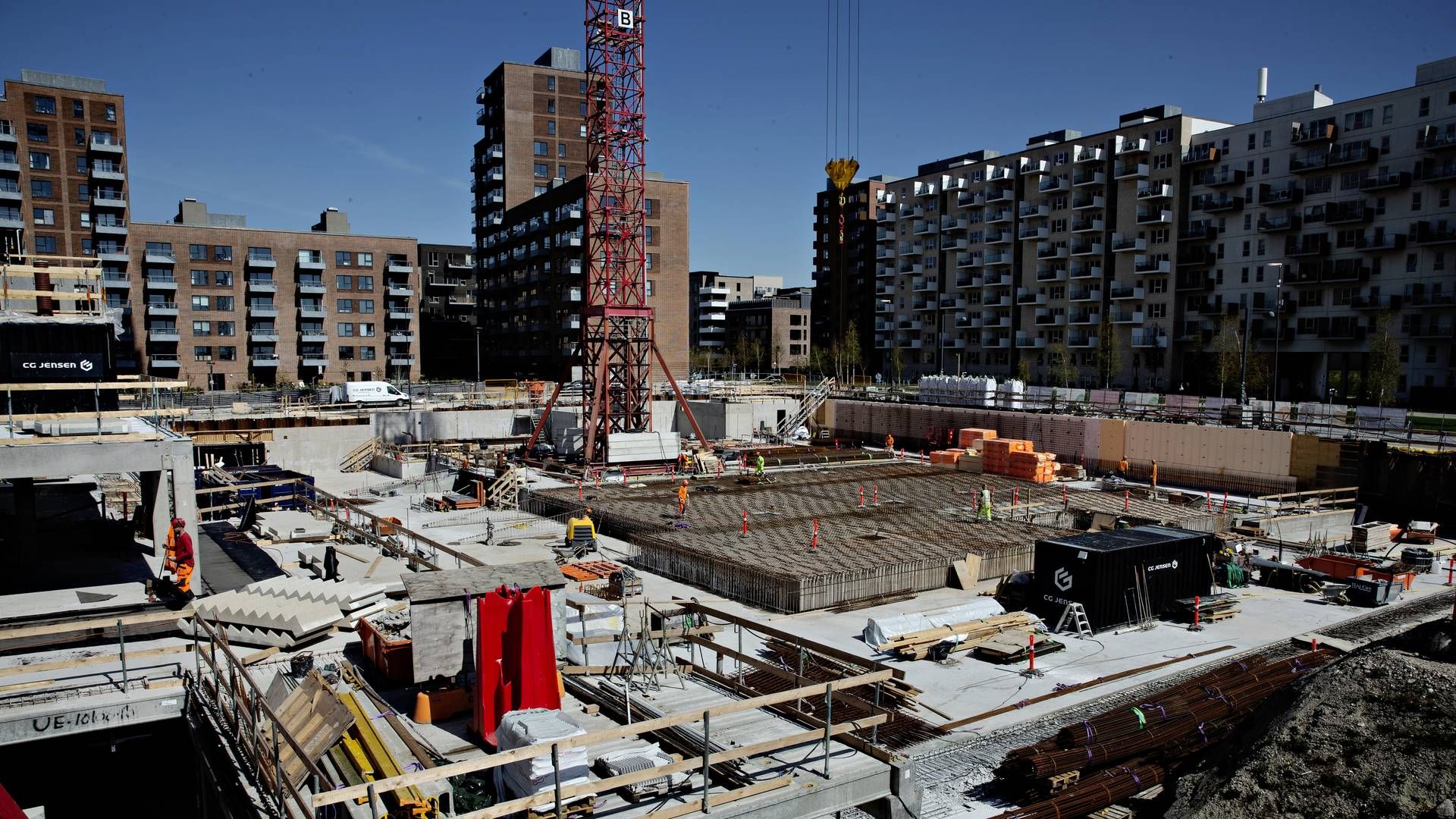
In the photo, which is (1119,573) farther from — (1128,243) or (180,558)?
(1128,243)

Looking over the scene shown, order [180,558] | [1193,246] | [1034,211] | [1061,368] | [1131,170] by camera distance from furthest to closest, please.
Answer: [1034,211] → [1061,368] → [1131,170] → [1193,246] → [180,558]

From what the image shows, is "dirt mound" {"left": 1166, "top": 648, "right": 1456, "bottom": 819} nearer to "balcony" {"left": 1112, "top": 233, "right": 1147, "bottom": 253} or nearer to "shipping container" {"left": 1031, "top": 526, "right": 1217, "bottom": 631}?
"shipping container" {"left": 1031, "top": 526, "right": 1217, "bottom": 631}

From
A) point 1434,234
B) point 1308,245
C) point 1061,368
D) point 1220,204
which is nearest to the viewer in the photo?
point 1434,234

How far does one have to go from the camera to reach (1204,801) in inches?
458

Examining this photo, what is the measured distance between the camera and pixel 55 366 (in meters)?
20.3

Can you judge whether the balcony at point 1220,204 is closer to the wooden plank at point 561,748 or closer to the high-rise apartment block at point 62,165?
the wooden plank at point 561,748

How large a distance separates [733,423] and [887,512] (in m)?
26.9

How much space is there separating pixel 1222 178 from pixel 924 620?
6157 centimetres

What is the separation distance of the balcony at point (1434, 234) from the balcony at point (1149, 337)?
1771cm

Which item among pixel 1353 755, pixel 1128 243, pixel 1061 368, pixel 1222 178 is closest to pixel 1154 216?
pixel 1128 243

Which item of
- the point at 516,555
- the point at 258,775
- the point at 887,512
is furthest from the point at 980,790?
the point at 887,512

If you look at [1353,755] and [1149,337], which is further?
[1149,337]

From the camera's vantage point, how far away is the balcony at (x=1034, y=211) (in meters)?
82.4

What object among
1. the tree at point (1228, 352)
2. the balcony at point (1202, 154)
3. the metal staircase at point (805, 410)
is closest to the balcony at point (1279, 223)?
the balcony at point (1202, 154)
